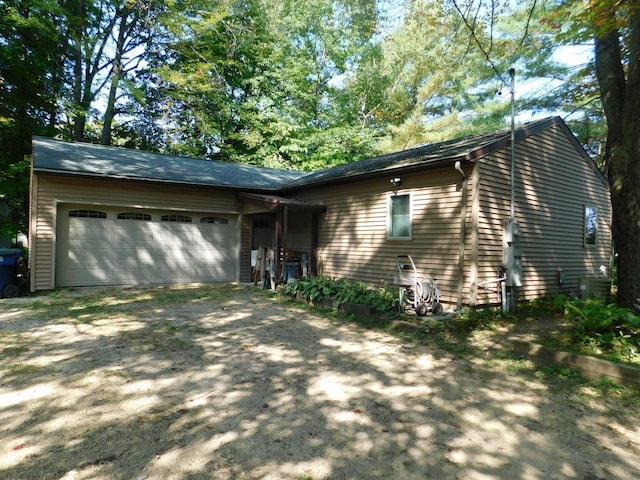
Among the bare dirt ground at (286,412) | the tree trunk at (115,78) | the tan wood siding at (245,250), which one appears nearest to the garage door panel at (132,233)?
the tan wood siding at (245,250)

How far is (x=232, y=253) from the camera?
40.4ft

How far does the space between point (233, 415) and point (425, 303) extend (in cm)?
481

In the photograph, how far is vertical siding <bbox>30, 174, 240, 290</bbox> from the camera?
30.4 ft

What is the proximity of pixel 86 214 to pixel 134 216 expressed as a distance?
3.91 feet

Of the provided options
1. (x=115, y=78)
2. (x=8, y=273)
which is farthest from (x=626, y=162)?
(x=115, y=78)

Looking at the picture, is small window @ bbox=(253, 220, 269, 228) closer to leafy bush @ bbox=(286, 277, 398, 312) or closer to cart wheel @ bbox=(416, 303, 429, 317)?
leafy bush @ bbox=(286, 277, 398, 312)

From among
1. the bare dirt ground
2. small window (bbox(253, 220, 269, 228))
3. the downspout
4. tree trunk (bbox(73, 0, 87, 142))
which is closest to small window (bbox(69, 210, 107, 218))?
small window (bbox(253, 220, 269, 228))

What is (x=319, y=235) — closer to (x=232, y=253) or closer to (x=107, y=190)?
(x=232, y=253)

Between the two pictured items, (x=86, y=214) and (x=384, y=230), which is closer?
(x=384, y=230)

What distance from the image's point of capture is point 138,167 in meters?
11.2

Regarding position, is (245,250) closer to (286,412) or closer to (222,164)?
(222,164)

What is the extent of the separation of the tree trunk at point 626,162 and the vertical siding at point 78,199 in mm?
10168

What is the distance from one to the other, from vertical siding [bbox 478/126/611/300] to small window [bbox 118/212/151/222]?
9.12 m

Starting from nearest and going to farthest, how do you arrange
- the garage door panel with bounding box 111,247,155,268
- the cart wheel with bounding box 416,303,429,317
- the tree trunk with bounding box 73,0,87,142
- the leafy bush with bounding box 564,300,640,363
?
the leafy bush with bounding box 564,300,640,363 → the cart wheel with bounding box 416,303,429,317 → the garage door panel with bounding box 111,247,155,268 → the tree trunk with bounding box 73,0,87,142
